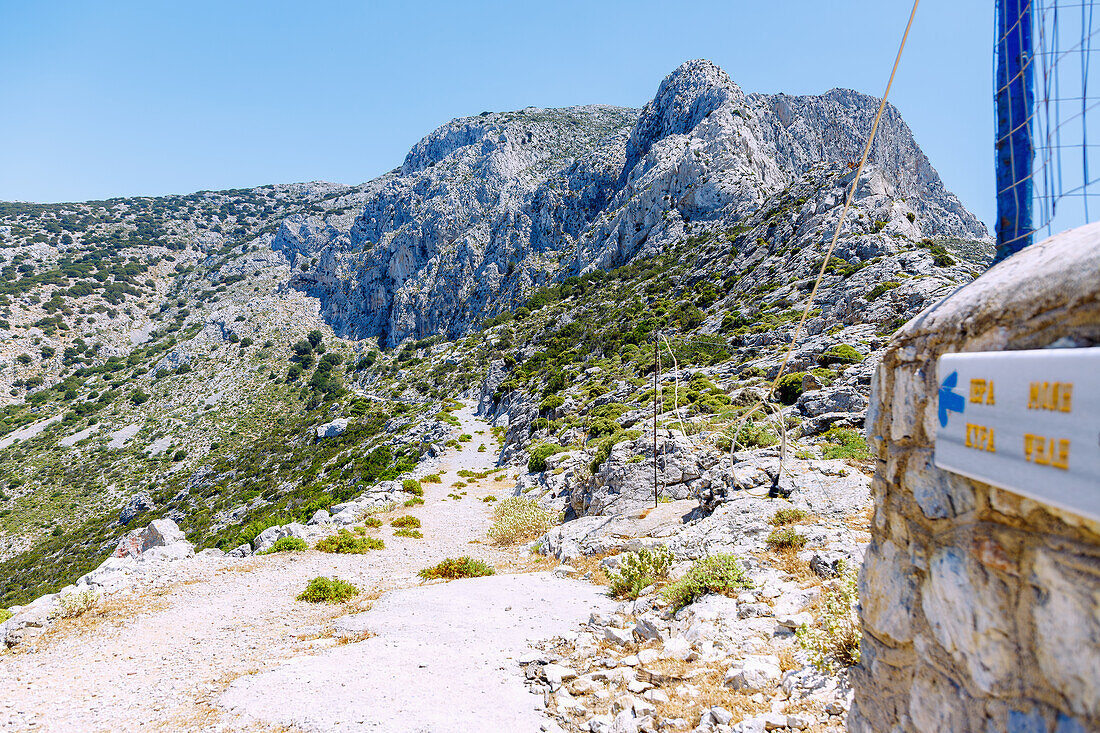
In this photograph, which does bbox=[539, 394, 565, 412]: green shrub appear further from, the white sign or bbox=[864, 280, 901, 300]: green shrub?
the white sign

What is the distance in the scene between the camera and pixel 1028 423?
1.84 metres

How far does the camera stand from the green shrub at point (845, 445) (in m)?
11.7

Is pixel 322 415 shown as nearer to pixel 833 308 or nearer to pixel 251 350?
pixel 251 350

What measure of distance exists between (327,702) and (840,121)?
138 meters

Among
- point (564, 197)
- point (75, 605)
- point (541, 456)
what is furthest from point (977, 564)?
point (564, 197)

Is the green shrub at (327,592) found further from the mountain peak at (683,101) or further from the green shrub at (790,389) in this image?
the mountain peak at (683,101)

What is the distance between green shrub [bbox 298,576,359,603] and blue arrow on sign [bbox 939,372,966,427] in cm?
1083

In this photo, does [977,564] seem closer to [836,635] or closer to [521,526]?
[836,635]

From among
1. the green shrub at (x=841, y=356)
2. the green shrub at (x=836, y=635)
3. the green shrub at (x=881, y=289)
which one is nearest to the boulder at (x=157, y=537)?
the green shrub at (x=836, y=635)

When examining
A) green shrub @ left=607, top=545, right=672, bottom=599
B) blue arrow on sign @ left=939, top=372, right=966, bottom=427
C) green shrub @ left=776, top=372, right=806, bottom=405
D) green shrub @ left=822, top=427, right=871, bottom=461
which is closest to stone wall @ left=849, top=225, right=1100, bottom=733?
blue arrow on sign @ left=939, top=372, right=966, bottom=427

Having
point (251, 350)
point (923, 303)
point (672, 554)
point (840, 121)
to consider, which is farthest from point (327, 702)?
point (840, 121)

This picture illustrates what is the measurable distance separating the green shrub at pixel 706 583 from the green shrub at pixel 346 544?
34.4 feet

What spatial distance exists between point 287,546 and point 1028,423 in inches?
625

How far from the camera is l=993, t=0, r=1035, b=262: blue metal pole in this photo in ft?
9.53
